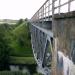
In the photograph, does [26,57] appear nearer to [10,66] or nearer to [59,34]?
[10,66]

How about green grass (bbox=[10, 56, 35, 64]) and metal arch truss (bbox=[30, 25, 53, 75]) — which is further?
green grass (bbox=[10, 56, 35, 64])

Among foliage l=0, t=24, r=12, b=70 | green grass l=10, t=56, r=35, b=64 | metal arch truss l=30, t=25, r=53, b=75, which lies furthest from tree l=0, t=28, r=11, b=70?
metal arch truss l=30, t=25, r=53, b=75

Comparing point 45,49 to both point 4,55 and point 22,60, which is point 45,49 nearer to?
point 4,55

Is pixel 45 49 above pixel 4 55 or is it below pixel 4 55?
above

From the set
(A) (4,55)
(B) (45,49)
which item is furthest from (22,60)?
(B) (45,49)

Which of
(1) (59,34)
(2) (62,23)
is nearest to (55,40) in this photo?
(1) (59,34)

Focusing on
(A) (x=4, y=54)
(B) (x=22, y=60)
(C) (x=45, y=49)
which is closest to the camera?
(C) (x=45, y=49)

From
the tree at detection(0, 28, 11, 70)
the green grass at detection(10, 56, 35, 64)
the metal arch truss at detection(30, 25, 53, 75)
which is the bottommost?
the green grass at detection(10, 56, 35, 64)

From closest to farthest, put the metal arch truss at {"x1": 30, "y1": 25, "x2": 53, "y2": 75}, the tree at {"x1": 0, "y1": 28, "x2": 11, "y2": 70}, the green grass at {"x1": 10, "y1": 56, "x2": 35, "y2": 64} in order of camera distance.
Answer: the metal arch truss at {"x1": 30, "y1": 25, "x2": 53, "y2": 75}, the tree at {"x1": 0, "y1": 28, "x2": 11, "y2": 70}, the green grass at {"x1": 10, "y1": 56, "x2": 35, "y2": 64}

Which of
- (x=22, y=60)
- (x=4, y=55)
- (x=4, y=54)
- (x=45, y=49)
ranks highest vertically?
(x=45, y=49)

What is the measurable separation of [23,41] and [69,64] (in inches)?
2092

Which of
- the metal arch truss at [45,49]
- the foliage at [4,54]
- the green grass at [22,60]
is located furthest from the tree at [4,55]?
the metal arch truss at [45,49]

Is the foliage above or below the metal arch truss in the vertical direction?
below

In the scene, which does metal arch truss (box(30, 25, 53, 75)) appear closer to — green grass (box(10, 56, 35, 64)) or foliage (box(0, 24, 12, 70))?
foliage (box(0, 24, 12, 70))
